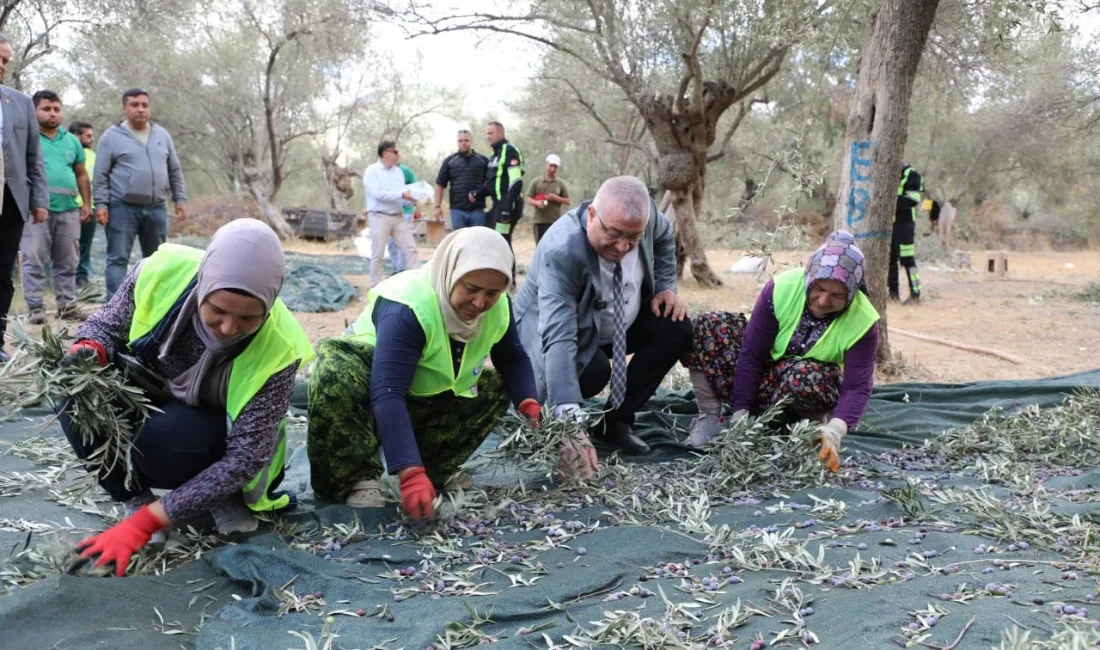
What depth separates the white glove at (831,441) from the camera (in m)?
3.51

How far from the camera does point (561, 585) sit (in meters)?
2.43

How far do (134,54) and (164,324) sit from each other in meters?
13.0

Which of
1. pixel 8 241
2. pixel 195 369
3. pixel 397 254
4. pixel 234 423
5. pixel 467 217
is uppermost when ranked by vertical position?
pixel 467 217

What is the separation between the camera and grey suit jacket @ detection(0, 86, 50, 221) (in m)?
5.09

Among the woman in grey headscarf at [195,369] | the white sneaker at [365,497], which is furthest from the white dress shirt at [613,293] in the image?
the woman in grey headscarf at [195,369]

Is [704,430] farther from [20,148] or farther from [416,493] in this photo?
[20,148]

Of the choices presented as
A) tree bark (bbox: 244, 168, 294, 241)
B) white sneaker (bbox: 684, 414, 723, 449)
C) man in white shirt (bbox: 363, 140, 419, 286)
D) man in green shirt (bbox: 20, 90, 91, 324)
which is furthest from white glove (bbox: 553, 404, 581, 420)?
tree bark (bbox: 244, 168, 294, 241)

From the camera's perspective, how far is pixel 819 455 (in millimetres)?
3539

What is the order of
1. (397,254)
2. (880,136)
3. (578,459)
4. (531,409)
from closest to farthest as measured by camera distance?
(531,409)
(578,459)
(880,136)
(397,254)

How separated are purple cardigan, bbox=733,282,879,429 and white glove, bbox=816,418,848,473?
8 cm

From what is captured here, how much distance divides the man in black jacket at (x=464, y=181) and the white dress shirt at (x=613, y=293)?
6.04m

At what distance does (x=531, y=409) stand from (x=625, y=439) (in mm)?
985

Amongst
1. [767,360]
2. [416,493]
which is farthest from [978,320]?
[416,493]

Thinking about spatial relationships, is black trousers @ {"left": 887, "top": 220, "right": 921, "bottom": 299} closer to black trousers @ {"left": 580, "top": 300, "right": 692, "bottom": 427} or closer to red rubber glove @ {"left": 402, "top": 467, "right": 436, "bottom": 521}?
black trousers @ {"left": 580, "top": 300, "right": 692, "bottom": 427}
